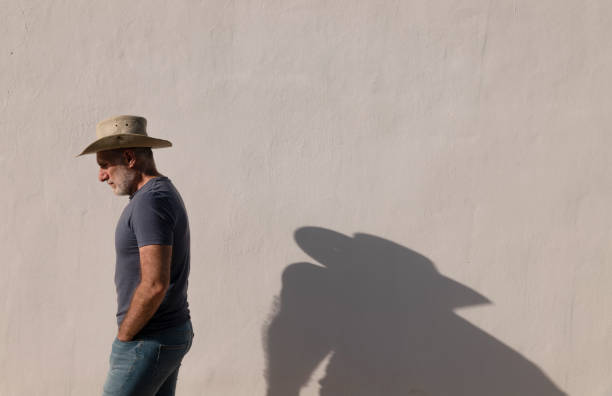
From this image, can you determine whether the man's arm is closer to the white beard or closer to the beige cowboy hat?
the white beard

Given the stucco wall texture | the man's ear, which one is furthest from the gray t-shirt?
the stucco wall texture

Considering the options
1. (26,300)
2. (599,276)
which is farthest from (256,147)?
(599,276)

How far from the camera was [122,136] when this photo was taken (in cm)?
238

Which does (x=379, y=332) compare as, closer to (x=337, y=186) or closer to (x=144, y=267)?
(x=337, y=186)

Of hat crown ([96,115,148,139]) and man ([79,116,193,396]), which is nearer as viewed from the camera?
man ([79,116,193,396])

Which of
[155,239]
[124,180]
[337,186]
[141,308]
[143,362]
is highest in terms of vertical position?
[337,186]

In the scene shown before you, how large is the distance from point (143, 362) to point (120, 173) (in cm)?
73

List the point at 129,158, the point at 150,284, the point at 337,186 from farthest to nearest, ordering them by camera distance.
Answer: the point at 337,186 → the point at 129,158 → the point at 150,284

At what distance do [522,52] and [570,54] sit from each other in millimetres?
238

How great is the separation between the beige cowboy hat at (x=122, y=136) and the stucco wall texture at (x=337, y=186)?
0.66m

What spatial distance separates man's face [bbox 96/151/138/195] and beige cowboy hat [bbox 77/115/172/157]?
34 millimetres

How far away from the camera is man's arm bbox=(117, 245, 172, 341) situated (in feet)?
7.00

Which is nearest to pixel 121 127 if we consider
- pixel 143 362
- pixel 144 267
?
pixel 144 267

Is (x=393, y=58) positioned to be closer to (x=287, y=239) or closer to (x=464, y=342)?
(x=287, y=239)
